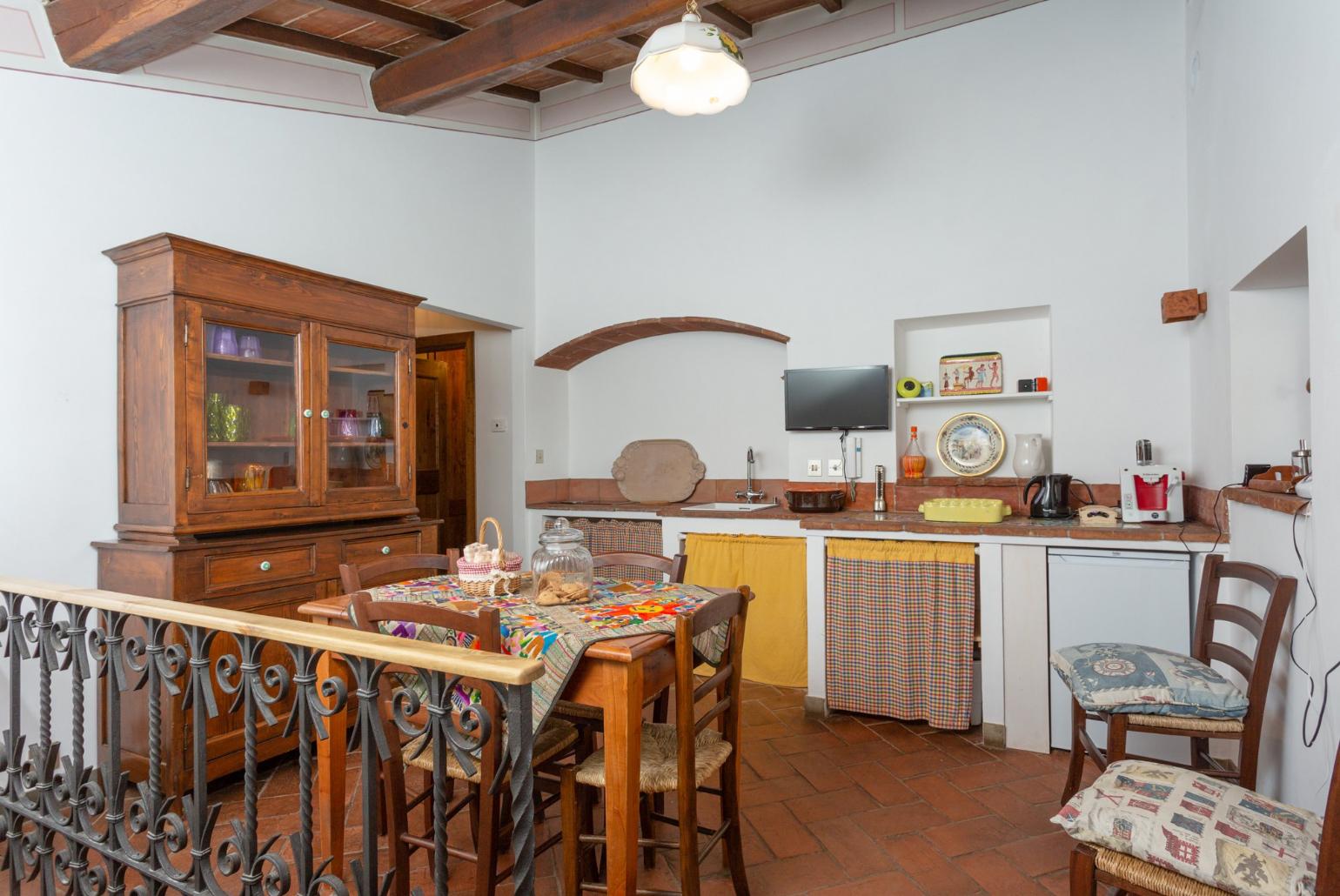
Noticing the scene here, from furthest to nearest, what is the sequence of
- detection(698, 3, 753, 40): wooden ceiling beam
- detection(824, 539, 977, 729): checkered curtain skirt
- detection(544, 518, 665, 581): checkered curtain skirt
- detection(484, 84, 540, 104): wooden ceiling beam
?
detection(484, 84, 540, 104): wooden ceiling beam < detection(544, 518, 665, 581): checkered curtain skirt < detection(698, 3, 753, 40): wooden ceiling beam < detection(824, 539, 977, 729): checkered curtain skirt

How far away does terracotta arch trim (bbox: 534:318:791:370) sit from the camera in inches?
187

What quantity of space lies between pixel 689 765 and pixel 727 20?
402 centimetres

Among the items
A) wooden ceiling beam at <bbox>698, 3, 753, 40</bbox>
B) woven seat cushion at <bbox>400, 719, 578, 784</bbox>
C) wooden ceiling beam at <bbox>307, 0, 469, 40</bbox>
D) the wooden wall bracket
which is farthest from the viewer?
wooden ceiling beam at <bbox>698, 3, 753, 40</bbox>

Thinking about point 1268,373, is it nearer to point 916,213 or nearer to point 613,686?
point 916,213

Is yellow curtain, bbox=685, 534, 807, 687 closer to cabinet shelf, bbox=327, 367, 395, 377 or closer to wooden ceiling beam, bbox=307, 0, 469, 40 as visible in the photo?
cabinet shelf, bbox=327, 367, 395, 377

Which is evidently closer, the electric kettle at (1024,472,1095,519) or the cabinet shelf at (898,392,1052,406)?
the electric kettle at (1024,472,1095,519)

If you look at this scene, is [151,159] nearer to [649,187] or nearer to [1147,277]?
[649,187]

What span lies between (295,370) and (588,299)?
2.20 m

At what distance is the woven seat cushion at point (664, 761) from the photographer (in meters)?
1.93

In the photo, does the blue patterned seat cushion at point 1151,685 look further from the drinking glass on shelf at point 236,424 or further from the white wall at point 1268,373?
the drinking glass on shelf at point 236,424

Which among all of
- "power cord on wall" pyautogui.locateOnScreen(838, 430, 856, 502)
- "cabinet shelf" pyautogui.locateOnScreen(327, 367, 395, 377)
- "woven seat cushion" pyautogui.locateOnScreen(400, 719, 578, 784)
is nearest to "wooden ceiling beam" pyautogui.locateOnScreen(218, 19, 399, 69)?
"cabinet shelf" pyautogui.locateOnScreen(327, 367, 395, 377)

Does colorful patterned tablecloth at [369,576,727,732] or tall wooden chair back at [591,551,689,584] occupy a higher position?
tall wooden chair back at [591,551,689,584]

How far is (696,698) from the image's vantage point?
195 centimetres

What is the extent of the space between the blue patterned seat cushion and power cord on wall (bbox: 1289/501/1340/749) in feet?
0.49
